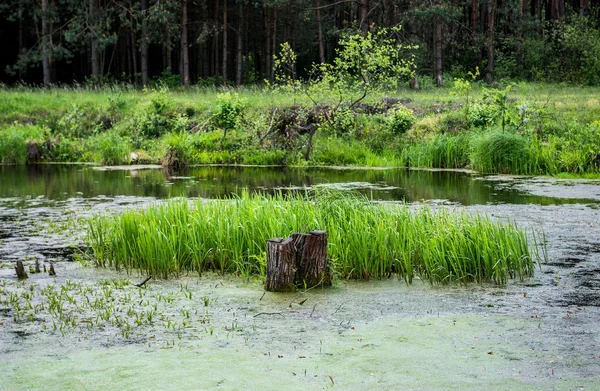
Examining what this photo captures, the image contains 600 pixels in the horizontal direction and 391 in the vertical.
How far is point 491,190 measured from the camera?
16500 millimetres

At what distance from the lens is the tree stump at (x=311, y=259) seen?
8.23m

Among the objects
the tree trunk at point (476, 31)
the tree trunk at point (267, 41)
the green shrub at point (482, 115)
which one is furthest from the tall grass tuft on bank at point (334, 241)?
the tree trunk at point (267, 41)

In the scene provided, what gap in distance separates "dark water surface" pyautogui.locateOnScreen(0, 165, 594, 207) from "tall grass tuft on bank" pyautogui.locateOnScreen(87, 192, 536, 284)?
4.99 meters

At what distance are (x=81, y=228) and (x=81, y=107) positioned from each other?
18.1m

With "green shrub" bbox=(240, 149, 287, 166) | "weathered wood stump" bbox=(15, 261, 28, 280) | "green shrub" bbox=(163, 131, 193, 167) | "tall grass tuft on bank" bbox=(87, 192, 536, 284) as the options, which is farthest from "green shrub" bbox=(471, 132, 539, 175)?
"weathered wood stump" bbox=(15, 261, 28, 280)

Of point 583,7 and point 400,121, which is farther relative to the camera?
point 583,7

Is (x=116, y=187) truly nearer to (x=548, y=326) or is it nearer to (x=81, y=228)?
(x=81, y=228)

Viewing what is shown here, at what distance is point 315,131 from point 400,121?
2.72m

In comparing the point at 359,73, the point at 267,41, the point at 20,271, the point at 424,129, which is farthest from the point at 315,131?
the point at 267,41

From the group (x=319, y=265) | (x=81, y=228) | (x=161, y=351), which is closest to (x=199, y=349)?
(x=161, y=351)

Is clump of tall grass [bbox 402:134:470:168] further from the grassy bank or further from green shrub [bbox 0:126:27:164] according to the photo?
green shrub [bbox 0:126:27:164]

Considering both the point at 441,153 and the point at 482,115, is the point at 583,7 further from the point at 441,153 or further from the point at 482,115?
the point at 441,153

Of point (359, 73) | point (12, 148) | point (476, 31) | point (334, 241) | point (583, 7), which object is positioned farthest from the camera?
point (583, 7)

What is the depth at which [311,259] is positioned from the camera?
328 inches
